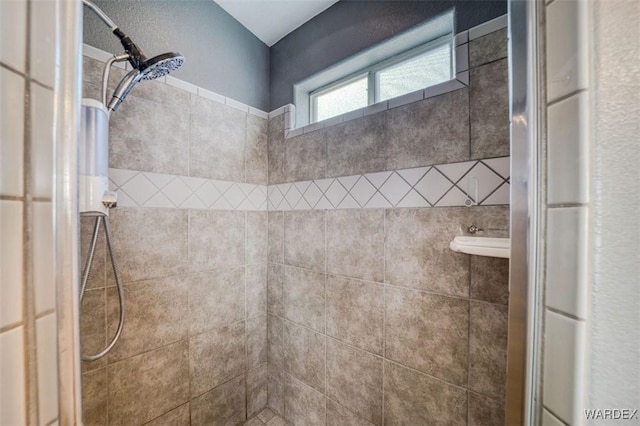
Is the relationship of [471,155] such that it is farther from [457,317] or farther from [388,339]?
[388,339]

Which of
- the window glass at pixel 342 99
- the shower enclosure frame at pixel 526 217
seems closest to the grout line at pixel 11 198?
the shower enclosure frame at pixel 526 217

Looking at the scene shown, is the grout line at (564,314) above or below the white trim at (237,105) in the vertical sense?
below

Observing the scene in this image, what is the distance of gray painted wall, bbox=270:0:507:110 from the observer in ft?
3.25

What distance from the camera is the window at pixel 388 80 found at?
3.84 ft

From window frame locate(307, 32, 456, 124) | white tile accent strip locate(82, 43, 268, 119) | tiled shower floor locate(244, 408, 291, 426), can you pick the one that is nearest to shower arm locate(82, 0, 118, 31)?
white tile accent strip locate(82, 43, 268, 119)

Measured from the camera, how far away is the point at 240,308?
4.97ft

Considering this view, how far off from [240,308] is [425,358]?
1036 millimetres

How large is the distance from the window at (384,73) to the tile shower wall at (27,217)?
1161 millimetres

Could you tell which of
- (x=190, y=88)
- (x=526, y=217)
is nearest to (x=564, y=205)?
(x=526, y=217)

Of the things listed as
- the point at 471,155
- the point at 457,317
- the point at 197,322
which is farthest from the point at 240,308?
the point at 471,155

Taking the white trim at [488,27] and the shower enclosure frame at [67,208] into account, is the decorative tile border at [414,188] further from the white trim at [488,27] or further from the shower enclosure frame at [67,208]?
the shower enclosure frame at [67,208]

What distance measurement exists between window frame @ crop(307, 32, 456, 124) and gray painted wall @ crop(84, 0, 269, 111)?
0.33 metres

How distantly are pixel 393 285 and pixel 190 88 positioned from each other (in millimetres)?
1425

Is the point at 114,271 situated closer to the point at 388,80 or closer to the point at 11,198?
the point at 11,198
